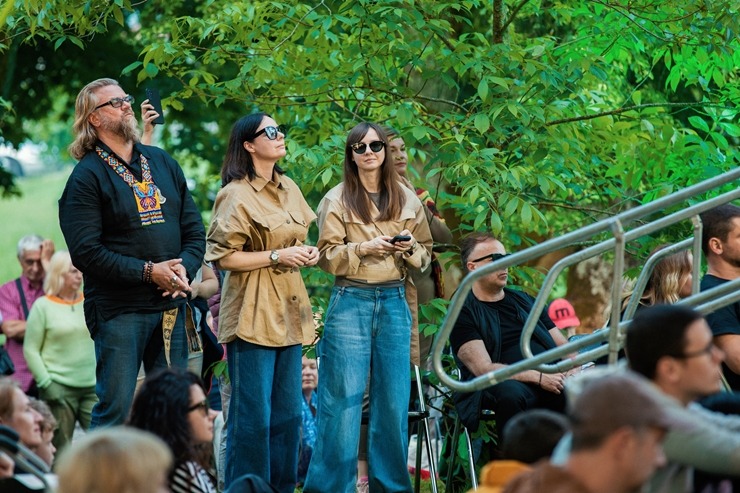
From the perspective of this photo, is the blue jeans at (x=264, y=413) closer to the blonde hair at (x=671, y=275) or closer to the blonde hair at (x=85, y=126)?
the blonde hair at (x=85, y=126)

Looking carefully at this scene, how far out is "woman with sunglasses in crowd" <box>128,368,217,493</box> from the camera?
477 cm

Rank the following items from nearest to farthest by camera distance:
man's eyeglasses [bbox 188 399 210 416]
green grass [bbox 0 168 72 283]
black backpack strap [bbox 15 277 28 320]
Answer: man's eyeglasses [bbox 188 399 210 416] → black backpack strap [bbox 15 277 28 320] → green grass [bbox 0 168 72 283]

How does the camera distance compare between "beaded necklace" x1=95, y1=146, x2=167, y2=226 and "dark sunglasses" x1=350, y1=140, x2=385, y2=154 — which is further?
"dark sunglasses" x1=350, y1=140, x2=385, y2=154

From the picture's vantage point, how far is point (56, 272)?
9.42 m

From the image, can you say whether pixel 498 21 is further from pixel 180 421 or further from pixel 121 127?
pixel 180 421

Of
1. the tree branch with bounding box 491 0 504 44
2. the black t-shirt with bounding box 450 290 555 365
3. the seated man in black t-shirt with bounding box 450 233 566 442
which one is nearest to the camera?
the seated man in black t-shirt with bounding box 450 233 566 442

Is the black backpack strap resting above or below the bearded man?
below

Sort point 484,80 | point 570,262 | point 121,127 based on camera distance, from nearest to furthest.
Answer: point 570,262 → point 121,127 → point 484,80

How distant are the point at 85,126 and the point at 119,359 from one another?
1200mm

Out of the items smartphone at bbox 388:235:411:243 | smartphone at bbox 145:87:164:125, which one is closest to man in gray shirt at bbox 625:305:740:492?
smartphone at bbox 388:235:411:243

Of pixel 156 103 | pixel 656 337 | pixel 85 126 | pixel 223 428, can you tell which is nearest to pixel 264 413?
pixel 223 428

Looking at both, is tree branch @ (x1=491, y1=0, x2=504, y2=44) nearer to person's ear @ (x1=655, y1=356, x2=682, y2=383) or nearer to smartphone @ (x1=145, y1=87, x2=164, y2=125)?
smartphone @ (x1=145, y1=87, x2=164, y2=125)

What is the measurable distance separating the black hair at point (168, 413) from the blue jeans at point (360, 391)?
5.20ft

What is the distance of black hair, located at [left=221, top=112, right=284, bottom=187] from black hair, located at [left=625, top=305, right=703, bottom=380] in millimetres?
2641
